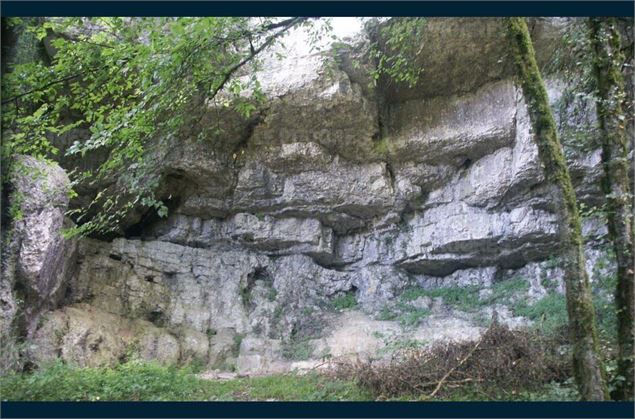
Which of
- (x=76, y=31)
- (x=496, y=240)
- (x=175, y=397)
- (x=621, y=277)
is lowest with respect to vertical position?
(x=175, y=397)

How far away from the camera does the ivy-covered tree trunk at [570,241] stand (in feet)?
14.7

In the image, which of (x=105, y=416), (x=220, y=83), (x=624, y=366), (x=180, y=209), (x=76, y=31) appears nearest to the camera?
(x=105, y=416)

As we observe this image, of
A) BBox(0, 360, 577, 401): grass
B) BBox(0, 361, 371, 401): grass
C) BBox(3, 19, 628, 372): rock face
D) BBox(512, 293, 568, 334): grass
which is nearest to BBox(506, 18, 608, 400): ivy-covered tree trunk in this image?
BBox(0, 360, 577, 401): grass

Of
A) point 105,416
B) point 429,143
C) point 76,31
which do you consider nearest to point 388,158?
point 429,143

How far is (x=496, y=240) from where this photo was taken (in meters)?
13.0

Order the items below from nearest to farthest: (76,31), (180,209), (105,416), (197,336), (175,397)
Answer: (105,416), (175,397), (76,31), (197,336), (180,209)

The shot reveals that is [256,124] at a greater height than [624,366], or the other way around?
[256,124]

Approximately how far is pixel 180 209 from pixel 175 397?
8.60 meters

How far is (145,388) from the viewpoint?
616 cm

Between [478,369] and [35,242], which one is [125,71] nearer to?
[35,242]

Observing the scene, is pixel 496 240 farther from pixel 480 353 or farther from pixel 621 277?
pixel 621 277

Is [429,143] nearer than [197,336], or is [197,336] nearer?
[197,336]

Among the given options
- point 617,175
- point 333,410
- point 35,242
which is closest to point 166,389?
point 333,410

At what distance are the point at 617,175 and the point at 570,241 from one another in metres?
0.91
